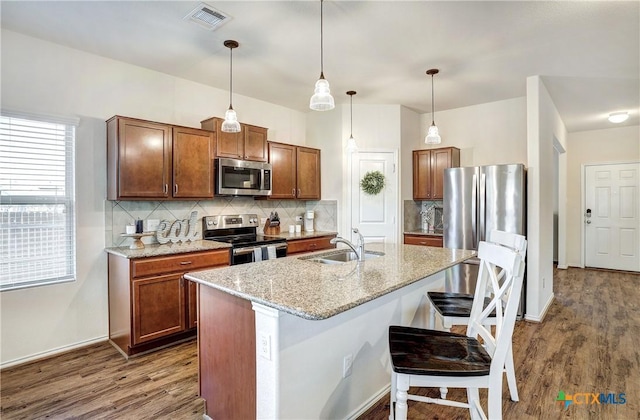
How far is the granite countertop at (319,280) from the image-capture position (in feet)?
4.56

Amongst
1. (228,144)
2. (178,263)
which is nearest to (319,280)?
(178,263)

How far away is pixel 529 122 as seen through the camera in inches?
147

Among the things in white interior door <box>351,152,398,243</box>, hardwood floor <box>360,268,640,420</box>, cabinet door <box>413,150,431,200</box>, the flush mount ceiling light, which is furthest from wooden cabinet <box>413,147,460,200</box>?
the flush mount ceiling light

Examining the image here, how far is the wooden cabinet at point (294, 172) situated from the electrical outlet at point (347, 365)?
109 inches

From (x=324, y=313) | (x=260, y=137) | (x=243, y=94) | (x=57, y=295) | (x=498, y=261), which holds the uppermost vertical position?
(x=243, y=94)

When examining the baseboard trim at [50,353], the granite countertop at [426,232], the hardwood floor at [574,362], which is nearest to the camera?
the hardwood floor at [574,362]

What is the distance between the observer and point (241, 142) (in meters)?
3.93

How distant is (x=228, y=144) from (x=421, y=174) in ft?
9.19

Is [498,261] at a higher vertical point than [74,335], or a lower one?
higher

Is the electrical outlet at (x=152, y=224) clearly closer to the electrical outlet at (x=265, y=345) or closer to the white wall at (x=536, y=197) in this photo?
the electrical outlet at (x=265, y=345)

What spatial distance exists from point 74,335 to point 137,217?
1172 millimetres

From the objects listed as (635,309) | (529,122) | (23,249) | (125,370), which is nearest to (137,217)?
(23,249)

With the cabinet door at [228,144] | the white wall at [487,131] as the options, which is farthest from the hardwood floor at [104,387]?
the white wall at [487,131]

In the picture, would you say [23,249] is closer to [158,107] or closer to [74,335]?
[74,335]
